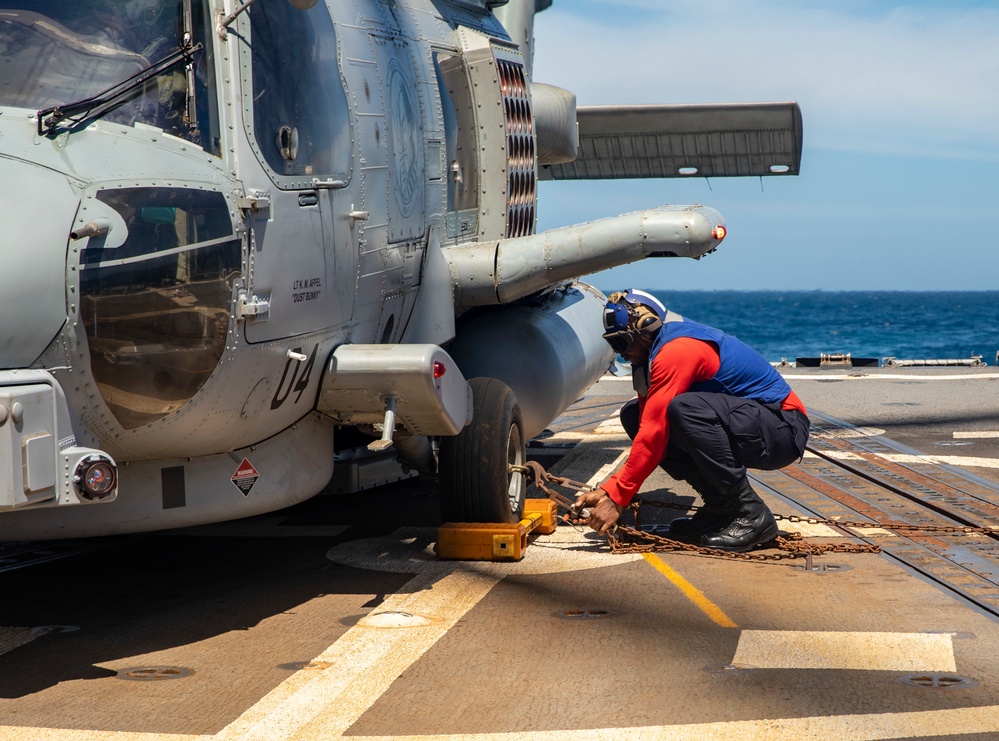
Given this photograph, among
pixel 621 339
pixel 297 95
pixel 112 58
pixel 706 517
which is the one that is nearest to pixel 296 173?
pixel 297 95

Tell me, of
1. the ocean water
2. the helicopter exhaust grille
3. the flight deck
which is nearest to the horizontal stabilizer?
the helicopter exhaust grille

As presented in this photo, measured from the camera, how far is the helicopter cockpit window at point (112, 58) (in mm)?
4891

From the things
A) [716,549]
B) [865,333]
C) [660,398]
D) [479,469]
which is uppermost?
[660,398]

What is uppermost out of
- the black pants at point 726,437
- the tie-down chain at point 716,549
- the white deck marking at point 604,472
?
the black pants at point 726,437

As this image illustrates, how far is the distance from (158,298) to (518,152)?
449cm

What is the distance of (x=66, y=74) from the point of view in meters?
4.93

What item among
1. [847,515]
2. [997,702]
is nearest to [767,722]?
[997,702]

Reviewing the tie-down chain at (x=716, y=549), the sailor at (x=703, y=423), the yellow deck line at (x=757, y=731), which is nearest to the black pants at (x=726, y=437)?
the sailor at (x=703, y=423)

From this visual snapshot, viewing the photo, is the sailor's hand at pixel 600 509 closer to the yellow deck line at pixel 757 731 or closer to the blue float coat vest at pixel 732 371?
the blue float coat vest at pixel 732 371

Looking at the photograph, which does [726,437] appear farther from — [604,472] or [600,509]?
[604,472]

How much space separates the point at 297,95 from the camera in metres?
5.62

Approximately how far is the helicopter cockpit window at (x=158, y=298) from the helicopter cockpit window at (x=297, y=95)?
1.72ft

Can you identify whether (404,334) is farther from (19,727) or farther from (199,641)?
(19,727)

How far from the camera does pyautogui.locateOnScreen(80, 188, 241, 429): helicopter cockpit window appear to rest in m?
4.66
